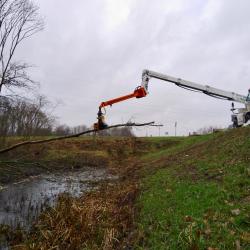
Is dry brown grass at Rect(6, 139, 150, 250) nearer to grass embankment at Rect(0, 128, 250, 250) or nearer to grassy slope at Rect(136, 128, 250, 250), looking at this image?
grass embankment at Rect(0, 128, 250, 250)

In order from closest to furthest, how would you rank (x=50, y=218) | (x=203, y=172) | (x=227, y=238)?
(x=227, y=238) < (x=50, y=218) < (x=203, y=172)

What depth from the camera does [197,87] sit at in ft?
63.8

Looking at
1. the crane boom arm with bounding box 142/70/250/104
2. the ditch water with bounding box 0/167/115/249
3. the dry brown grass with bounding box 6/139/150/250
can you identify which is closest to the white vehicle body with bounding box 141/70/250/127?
A: the crane boom arm with bounding box 142/70/250/104

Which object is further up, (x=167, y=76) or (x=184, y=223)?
(x=167, y=76)

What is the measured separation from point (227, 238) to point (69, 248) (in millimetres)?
3524

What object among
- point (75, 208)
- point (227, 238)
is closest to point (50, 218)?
point (75, 208)

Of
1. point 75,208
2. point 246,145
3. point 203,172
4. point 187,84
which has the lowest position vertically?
point 75,208

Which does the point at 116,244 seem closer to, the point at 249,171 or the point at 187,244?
the point at 187,244

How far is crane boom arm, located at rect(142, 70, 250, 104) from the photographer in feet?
59.9

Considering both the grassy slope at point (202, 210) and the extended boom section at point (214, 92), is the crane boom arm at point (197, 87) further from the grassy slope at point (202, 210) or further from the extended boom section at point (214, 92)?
the grassy slope at point (202, 210)

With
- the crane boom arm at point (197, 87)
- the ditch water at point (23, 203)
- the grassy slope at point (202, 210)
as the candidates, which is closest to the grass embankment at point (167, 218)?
the grassy slope at point (202, 210)

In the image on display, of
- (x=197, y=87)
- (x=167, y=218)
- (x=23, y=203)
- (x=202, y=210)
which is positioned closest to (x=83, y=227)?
(x=167, y=218)

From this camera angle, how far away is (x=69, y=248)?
7.11m

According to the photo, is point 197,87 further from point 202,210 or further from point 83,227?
point 83,227
